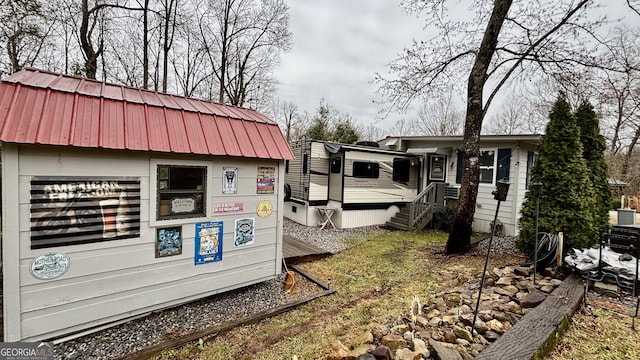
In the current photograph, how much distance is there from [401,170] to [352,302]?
754 centimetres

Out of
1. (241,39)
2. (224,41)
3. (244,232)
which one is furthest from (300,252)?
(241,39)

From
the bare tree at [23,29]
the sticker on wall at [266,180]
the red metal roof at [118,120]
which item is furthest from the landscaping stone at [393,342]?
the bare tree at [23,29]

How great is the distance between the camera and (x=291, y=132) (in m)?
24.4

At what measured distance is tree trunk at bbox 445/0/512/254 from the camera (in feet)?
19.4

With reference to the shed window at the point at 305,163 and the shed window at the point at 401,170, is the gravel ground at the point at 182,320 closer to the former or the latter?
the shed window at the point at 305,163

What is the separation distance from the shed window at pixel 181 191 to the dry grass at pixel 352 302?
164 centimetres

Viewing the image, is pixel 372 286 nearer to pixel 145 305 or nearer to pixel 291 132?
pixel 145 305

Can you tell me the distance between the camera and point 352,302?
430 centimetres

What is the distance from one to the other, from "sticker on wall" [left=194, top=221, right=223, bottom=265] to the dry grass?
1029 mm

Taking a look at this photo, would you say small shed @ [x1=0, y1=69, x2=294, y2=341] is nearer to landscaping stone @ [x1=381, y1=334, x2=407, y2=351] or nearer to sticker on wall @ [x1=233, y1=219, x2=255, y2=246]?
sticker on wall @ [x1=233, y1=219, x2=255, y2=246]

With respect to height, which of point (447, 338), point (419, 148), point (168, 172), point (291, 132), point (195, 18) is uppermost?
point (195, 18)

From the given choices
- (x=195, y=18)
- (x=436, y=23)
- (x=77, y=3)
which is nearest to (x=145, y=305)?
(x=436, y=23)

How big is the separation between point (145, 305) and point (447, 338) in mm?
3554

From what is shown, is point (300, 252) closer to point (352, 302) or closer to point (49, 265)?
point (352, 302)
